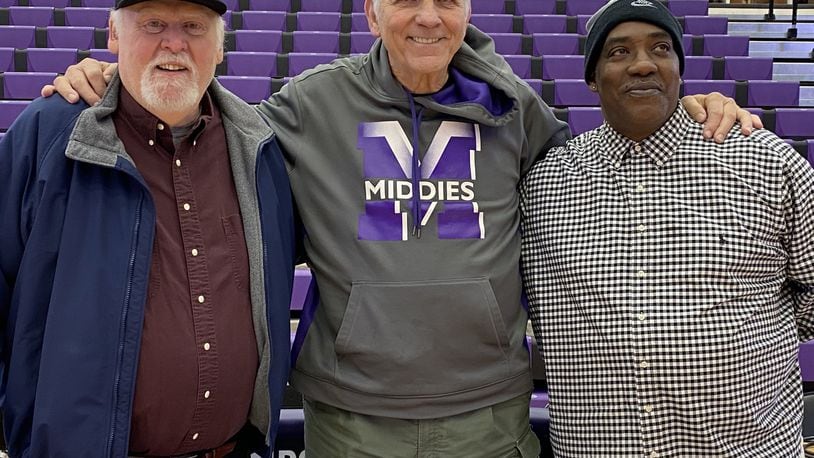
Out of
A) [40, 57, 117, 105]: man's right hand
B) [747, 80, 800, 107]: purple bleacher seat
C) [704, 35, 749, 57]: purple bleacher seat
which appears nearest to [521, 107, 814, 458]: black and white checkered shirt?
[40, 57, 117, 105]: man's right hand

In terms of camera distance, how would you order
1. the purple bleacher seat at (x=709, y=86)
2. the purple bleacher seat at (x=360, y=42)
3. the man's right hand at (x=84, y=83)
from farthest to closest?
1. the purple bleacher seat at (x=360, y=42)
2. the purple bleacher seat at (x=709, y=86)
3. the man's right hand at (x=84, y=83)

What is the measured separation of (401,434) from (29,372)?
63 cm

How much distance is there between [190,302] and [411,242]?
406mm

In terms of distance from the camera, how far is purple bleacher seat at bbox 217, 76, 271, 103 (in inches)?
195

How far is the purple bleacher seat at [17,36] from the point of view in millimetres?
6180

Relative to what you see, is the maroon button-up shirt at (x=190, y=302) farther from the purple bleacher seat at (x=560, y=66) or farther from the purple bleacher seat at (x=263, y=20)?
the purple bleacher seat at (x=263, y=20)

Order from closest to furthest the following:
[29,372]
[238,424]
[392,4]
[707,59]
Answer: [29,372] < [238,424] < [392,4] < [707,59]

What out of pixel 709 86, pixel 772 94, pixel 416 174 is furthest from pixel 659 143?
pixel 772 94

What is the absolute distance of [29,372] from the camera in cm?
128

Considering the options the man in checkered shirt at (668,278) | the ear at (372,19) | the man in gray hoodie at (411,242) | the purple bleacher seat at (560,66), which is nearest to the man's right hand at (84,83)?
the man in gray hoodie at (411,242)

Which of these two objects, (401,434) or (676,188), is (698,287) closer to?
(676,188)

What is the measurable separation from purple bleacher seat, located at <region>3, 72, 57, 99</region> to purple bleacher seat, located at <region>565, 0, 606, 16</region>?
421cm

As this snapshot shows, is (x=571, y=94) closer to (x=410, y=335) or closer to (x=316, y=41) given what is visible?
(x=316, y=41)

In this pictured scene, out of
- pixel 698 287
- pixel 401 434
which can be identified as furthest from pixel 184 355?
pixel 698 287
